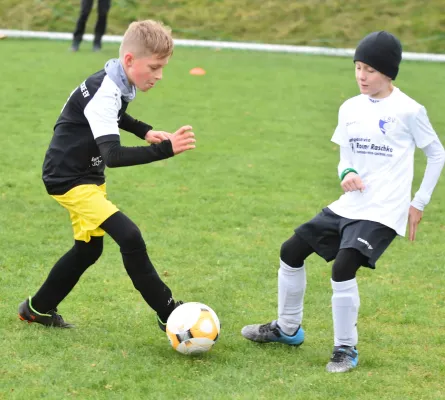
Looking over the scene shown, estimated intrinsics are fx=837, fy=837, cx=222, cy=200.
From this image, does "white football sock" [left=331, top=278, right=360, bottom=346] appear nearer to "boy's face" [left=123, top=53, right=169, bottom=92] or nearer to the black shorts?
the black shorts

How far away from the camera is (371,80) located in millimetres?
4578

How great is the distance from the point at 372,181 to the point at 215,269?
2.06 metres

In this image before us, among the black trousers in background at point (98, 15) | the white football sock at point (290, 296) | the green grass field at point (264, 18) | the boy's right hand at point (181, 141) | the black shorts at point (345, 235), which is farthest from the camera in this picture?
the green grass field at point (264, 18)

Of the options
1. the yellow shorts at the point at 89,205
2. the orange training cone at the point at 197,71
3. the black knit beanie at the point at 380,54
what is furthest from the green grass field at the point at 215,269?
the orange training cone at the point at 197,71

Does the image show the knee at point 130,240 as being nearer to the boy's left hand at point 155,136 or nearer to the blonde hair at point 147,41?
the boy's left hand at point 155,136

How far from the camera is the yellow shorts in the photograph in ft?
15.2

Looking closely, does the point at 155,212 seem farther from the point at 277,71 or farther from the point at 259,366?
the point at 277,71

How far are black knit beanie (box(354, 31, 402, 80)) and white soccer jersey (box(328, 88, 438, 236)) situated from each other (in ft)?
0.59

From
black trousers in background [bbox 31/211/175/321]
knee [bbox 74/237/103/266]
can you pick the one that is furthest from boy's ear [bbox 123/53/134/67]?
knee [bbox 74/237/103/266]

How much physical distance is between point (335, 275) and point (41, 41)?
54.5 feet

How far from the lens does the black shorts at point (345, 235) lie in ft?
14.7

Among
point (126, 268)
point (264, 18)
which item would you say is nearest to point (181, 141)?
point (126, 268)

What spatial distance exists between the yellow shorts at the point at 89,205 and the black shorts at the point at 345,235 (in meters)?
1.10

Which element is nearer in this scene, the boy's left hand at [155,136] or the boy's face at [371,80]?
the boy's face at [371,80]
